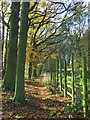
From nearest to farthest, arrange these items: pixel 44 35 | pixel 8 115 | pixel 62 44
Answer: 1. pixel 8 115
2. pixel 44 35
3. pixel 62 44

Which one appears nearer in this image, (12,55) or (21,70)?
(21,70)

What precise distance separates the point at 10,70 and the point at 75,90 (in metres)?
3.62

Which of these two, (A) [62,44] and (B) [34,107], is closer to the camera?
(B) [34,107]

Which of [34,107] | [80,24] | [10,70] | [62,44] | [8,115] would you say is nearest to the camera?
[8,115]

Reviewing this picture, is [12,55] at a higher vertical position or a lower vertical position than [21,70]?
higher

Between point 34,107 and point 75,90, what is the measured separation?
6.03 feet

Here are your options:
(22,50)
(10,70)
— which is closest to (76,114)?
(22,50)

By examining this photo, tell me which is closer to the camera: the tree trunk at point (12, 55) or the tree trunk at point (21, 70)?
the tree trunk at point (21, 70)

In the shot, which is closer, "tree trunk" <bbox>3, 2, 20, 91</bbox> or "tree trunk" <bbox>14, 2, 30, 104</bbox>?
"tree trunk" <bbox>14, 2, 30, 104</bbox>

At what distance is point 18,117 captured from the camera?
132 inches

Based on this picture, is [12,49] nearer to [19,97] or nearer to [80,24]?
[19,97]

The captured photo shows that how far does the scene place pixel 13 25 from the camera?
20.5 ft

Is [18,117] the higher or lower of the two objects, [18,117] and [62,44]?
the lower

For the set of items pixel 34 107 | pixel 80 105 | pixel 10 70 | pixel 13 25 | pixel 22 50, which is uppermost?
pixel 13 25
